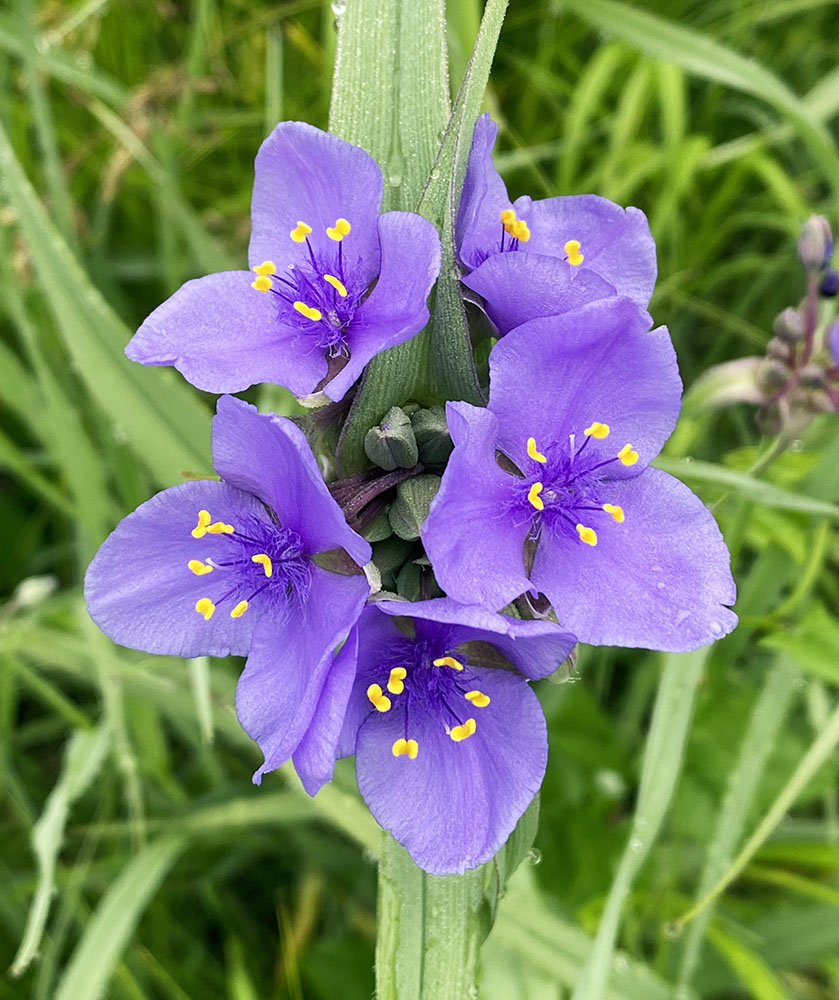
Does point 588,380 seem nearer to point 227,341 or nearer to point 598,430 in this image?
point 598,430

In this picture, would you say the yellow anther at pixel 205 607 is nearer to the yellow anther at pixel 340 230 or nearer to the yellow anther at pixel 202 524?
the yellow anther at pixel 202 524

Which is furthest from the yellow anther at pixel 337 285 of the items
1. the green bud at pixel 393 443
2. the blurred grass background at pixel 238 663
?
the blurred grass background at pixel 238 663

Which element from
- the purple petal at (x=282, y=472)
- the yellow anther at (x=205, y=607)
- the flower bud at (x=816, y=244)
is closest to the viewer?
the purple petal at (x=282, y=472)

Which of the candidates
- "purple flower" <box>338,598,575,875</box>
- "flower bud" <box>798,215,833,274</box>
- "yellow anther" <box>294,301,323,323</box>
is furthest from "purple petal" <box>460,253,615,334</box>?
"flower bud" <box>798,215,833,274</box>

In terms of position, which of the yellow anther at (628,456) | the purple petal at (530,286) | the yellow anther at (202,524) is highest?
the purple petal at (530,286)

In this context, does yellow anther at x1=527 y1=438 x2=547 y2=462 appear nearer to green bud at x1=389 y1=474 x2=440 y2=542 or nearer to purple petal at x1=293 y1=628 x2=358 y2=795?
green bud at x1=389 y1=474 x2=440 y2=542

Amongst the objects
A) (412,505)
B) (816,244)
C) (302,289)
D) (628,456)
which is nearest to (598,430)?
(628,456)
